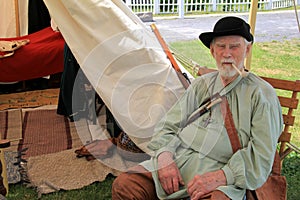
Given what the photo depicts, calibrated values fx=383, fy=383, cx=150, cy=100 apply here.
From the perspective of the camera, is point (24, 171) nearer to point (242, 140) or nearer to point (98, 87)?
point (98, 87)

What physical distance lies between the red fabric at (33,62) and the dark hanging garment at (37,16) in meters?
0.83

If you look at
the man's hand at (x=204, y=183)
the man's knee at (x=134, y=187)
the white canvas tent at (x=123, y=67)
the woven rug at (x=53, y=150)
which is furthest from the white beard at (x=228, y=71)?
the woven rug at (x=53, y=150)

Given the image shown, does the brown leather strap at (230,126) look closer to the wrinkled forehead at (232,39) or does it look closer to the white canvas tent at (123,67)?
the wrinkled forehead at (232,39)

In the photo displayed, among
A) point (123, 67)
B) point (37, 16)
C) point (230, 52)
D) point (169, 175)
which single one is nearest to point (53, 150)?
point (123, 67)

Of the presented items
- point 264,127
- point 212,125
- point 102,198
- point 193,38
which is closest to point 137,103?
point 102,198

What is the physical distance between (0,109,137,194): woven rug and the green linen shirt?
2.81ft

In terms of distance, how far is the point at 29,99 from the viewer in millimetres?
4082

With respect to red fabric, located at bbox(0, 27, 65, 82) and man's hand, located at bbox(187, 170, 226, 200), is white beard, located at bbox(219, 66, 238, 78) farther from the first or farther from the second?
red fabric, located at bbox(0, 27, 65, 82)

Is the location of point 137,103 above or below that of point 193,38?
above

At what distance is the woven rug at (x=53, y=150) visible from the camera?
2.51 meters

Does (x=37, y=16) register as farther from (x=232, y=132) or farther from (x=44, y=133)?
(x=232, y=132)

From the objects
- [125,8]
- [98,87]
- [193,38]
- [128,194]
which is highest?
[125,8]

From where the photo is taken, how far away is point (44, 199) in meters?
2.32

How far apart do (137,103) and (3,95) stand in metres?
2.29
